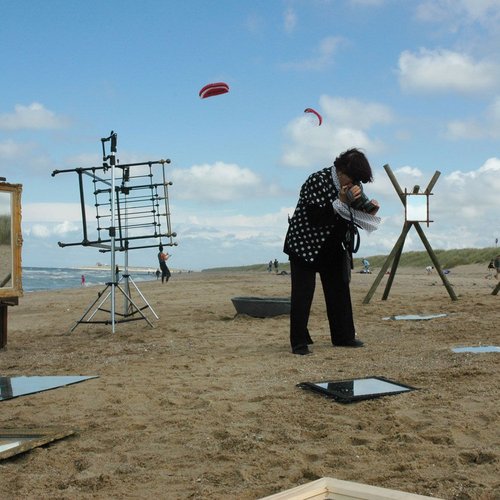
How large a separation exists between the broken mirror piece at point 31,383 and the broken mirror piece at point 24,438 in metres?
1.16

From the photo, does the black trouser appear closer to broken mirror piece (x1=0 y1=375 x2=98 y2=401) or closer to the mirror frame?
broken mirror piece (x1=0 y1=375 x2=98 y2=401)

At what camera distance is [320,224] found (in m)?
6.27

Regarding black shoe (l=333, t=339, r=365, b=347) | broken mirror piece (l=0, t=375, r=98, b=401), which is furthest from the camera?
broken mirror piece (l=0, t=375, r=98, b=401)

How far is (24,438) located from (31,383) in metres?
1.78

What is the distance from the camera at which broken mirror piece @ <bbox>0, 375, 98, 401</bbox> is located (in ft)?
15.8

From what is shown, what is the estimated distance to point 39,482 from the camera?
299 cm

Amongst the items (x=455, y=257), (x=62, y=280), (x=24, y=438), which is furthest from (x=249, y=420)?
(x=62, y=280)

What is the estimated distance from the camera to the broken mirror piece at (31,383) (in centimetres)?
482

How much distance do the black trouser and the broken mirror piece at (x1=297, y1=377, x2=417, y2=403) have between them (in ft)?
5.15

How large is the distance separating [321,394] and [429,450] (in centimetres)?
126

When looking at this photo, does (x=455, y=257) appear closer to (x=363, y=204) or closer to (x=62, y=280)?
(x=62, y=280)

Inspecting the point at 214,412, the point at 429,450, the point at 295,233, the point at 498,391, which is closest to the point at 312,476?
the point at 429,450

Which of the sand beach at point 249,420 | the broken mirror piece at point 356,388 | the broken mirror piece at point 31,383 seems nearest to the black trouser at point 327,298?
the sand beach at point 249,420

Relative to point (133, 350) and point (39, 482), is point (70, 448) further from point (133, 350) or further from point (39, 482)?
point (133, 350)
